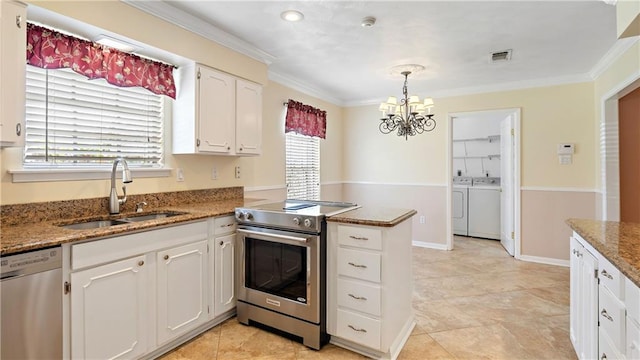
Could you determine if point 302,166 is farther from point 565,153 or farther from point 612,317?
point 612,317

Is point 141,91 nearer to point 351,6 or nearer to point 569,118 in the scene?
point 351,6

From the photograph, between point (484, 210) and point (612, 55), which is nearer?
point (612, 55)

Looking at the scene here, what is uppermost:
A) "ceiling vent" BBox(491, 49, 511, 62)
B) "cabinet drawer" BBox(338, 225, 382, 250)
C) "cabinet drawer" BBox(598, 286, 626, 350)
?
"ceiling vent" BBox(491, 49, 511, 62)

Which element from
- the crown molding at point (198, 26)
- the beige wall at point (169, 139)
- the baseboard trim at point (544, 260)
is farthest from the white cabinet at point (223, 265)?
the baseboard trim at point (544, 260)

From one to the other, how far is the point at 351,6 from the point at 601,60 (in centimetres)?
304

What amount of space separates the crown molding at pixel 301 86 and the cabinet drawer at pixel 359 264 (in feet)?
8.56

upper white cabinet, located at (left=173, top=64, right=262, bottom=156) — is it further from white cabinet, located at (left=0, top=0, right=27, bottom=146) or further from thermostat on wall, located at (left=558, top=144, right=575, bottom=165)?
thermostat on wall, located at (left=558, top=144, right=575, bottom=165)

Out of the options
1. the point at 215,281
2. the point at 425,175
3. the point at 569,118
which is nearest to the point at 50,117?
the point at 215,281

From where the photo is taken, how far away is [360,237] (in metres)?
2.14

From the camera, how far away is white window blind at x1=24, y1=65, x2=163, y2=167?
6.68 ft

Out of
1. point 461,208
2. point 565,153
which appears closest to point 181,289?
point 565,153

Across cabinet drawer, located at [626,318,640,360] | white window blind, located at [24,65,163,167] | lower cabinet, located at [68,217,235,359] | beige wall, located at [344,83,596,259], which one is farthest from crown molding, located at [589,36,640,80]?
white window blind, located at [24,65,163,167]

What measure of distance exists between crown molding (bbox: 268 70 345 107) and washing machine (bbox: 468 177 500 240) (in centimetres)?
300

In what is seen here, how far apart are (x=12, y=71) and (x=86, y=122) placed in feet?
2.05
